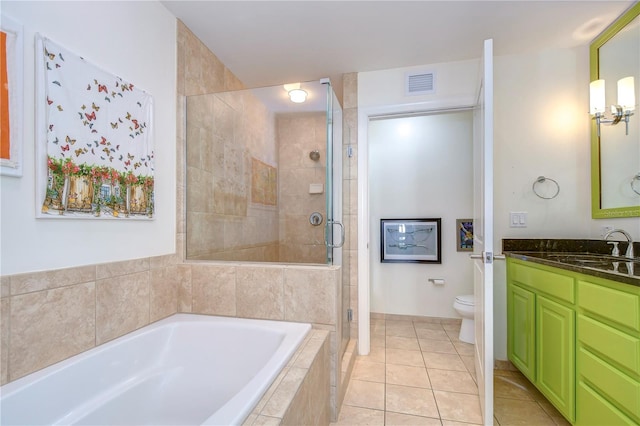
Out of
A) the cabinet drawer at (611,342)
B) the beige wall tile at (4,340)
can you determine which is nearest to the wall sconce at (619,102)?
the cabinet drawer at (611,342)

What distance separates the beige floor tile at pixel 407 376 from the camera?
6.35ft

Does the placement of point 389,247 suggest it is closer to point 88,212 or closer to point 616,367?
point 616,367

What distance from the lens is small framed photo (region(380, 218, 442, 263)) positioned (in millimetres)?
3078

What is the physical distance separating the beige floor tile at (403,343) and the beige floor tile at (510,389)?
2.12 feet

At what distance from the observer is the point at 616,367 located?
115cm

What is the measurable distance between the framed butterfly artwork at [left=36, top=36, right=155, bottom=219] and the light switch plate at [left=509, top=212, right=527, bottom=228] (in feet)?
8.24

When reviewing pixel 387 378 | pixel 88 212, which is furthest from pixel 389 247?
pixel 88 212

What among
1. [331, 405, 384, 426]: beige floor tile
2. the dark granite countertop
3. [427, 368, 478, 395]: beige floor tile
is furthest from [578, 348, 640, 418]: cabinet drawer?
[331, 405, 384, 426]: beige floor tile

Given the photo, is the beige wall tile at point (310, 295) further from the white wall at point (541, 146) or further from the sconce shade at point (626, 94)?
the sconce shade at point (626, 94)

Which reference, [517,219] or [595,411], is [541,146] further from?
[595,411]

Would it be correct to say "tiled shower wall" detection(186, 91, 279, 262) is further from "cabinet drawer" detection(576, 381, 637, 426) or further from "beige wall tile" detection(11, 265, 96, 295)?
"cabinet drawer" detection(576, 381, 637, 426)

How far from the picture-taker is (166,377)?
4.62 ft

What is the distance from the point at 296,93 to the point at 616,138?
219 cm

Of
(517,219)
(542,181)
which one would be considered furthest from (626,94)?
(517,219)
